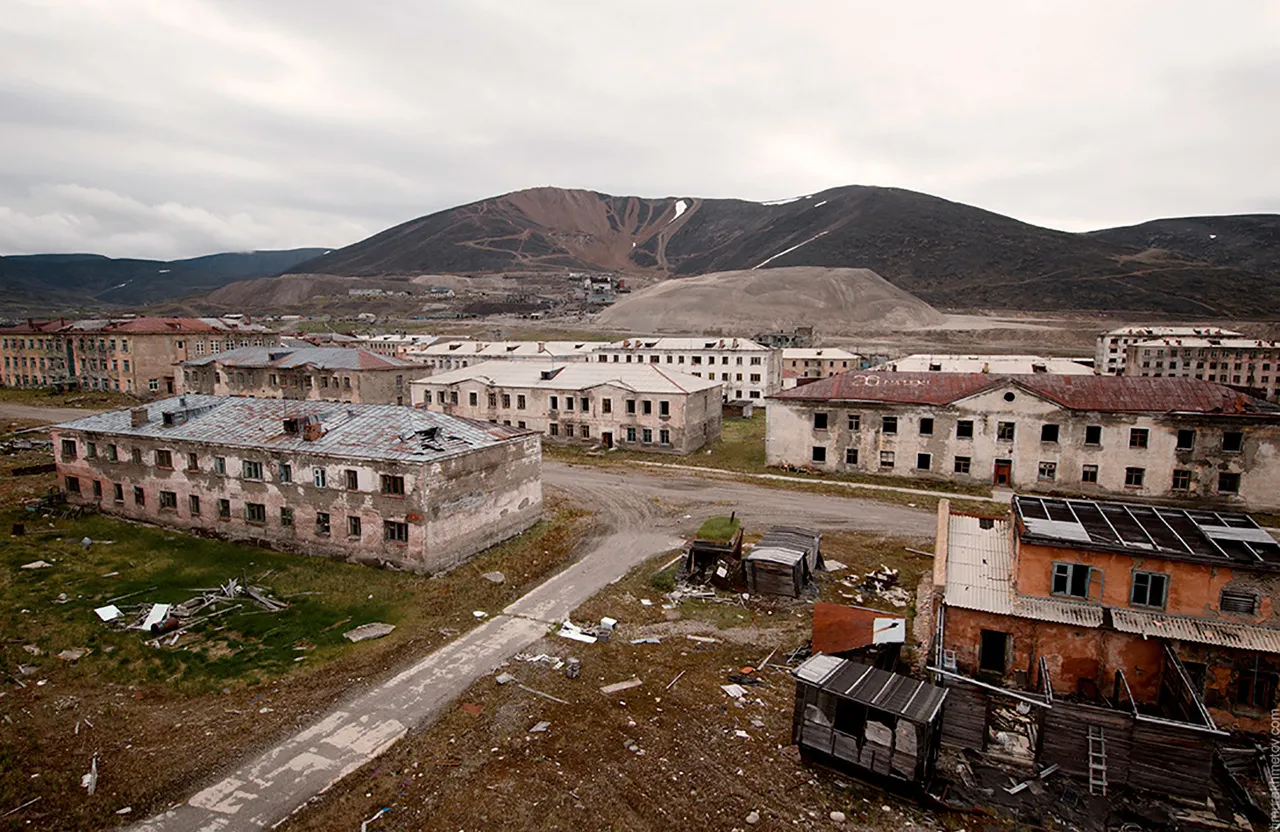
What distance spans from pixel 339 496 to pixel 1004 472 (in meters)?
39.8

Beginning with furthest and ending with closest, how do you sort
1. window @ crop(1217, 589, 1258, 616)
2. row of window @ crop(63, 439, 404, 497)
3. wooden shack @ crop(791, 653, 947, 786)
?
row of window @ crop(63, 439, 404, 497), window @ crop(1217, 589, 1258, 616), wooden shack @ crop(791, 653, 947, 786)

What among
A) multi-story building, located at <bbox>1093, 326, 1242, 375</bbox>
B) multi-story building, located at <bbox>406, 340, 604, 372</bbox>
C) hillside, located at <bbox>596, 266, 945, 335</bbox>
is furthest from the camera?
hillside, located at <bbox>596, 266, 945, 335</bbox>

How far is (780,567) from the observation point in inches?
1021

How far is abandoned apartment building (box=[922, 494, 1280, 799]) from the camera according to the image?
50.3 feet

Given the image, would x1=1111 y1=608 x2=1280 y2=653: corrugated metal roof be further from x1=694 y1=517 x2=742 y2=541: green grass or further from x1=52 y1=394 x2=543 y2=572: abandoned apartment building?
x1=52 y1=394 x2=543 y2=572: abandoned apartment building

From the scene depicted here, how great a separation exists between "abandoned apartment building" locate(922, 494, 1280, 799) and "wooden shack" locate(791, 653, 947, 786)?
210cm

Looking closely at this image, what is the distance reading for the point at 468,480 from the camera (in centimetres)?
2988

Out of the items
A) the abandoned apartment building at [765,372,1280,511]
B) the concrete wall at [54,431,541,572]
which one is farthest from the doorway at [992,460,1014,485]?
the concrete wall at [54,431,541,572]

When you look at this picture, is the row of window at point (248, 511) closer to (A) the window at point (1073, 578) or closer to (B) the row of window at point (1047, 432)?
(A) the window at point (1073, 578)

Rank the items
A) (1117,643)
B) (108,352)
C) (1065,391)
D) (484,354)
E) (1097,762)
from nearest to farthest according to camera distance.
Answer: (1097,762) → (1117,643) → (1065,391) → (108,352) → (484,354)

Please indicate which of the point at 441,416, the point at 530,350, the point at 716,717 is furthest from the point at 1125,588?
the point at 530,350

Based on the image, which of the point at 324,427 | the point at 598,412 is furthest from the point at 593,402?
the point at 324,427

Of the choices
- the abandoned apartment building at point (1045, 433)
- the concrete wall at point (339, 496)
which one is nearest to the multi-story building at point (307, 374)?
the concrete wall at point (339, 496)

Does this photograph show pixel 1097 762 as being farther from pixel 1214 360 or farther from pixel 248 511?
pixel 1214 360
